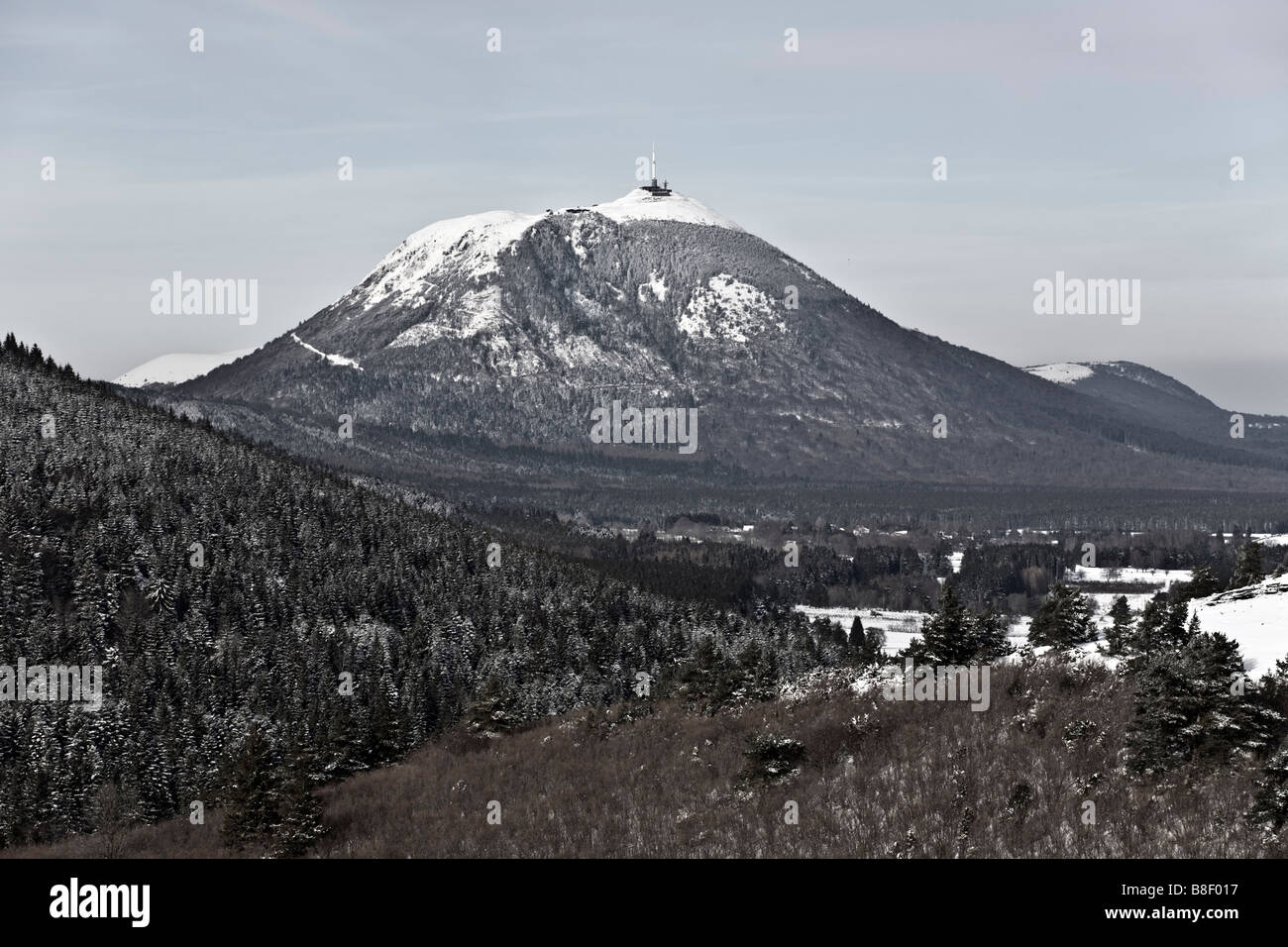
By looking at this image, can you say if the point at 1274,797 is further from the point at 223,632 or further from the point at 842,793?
the point at 223,632

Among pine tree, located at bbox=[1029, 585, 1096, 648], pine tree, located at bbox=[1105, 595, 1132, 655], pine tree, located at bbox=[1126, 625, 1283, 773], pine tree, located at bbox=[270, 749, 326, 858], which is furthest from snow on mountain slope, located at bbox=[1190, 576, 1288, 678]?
pine tree, located at bbox=[270, 749, 326, 858]

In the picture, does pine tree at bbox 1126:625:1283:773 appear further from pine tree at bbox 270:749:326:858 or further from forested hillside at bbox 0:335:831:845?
forested hillside at bbox 0:335:831:845

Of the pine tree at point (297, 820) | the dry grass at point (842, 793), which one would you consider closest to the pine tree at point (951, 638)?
the dry grass at point (842, 793)

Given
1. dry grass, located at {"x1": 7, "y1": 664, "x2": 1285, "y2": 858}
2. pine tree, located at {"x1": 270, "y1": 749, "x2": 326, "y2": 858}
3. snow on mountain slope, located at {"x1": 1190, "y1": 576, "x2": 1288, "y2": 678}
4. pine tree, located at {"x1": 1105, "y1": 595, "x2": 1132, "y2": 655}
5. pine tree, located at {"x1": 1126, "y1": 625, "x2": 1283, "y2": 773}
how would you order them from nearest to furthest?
dry grass, located at {"x1": 7, "y1": 664, "x2": 1285, "y2": 858}
pine tree, located at {"x1": 1126, "y1": 625, "x2": 1283, "y2": 773}
snow on mountain slope, located at {"x1": 1190, "y1": 576, "x2": 1288, "y2": 678}
pine tree, located at {"x1": 270, "y1": 749, "x2": 326, "y2": 858}
pine tree, located at {"x1": 1105, "y1": 595, "x2": 1132, "y2": 655}

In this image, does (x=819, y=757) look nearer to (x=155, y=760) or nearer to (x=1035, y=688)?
(x=1035, y=688)

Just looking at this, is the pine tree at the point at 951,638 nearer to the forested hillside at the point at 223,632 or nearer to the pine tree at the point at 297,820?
the pine tree at the point at 297,820
